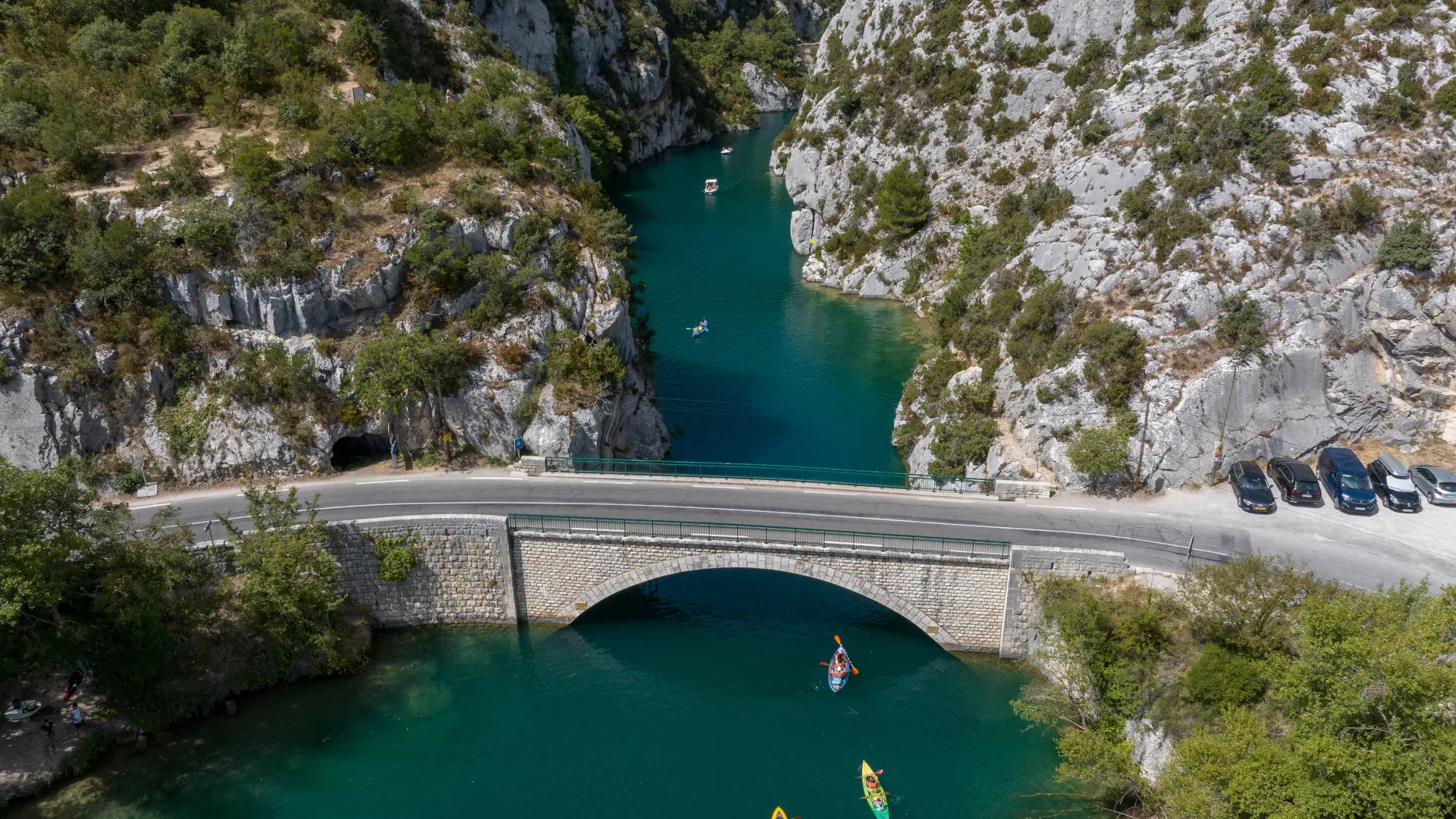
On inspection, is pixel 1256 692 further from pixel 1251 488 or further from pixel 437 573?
pixel 437 573

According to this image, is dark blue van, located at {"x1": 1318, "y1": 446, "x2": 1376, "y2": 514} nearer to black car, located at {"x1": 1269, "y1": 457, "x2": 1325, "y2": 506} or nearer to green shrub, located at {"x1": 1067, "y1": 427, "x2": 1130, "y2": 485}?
black car, located at {"x1": 1269, "y1": 457, "x2": 1325, "y2": 506}

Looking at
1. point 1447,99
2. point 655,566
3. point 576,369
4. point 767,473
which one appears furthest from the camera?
point 767,473

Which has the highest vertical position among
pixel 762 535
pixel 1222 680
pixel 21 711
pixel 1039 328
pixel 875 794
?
pixel 1039 328

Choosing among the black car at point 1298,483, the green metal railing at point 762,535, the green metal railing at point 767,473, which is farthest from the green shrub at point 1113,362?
the green metal railing at point 762,535

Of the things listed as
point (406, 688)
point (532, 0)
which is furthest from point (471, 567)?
point (532, 0)

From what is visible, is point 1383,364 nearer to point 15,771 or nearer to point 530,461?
point 530,461

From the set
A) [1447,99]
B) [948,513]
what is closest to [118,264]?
[948,513]

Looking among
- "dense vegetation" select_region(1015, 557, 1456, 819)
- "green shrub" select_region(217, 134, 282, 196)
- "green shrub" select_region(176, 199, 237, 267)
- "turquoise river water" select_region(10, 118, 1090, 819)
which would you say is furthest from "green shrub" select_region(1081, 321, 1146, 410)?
"green shrub" select_region(176, 199, 237, 267)
